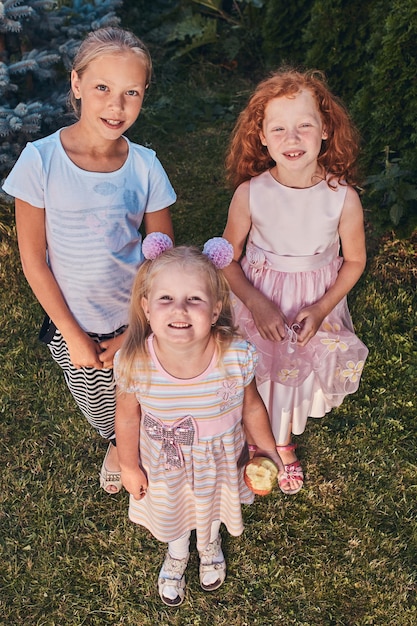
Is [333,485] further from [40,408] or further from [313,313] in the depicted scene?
[40,408]

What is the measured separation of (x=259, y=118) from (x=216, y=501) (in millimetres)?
1528

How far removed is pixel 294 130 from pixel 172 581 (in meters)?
1.88

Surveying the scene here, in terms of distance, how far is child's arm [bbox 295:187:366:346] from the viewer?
2.51 m

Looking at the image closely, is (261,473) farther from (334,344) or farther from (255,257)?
(255,257)

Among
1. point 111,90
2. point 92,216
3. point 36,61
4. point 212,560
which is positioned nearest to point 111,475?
point 212,560

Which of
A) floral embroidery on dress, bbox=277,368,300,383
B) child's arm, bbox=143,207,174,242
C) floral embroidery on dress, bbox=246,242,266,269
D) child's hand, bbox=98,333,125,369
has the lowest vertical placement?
floral embroidery on dress, bbox=277,368,300,383

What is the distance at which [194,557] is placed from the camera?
2752 millimetres

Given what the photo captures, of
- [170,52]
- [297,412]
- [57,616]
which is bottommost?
[57,616]

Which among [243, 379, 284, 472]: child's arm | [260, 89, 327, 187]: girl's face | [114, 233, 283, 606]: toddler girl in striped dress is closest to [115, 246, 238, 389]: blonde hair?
[114, 233, 283, 606]: toddler girl in striped dress

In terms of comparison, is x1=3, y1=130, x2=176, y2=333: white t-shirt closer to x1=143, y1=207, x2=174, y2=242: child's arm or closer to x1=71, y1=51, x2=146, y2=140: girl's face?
x1=143, y1=207, x2=174, y2=242: child's arm

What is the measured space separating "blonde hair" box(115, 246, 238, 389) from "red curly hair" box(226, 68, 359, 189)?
744 millimetres

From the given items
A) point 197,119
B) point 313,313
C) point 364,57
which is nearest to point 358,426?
point 313,313

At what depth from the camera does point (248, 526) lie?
2873 millimetres

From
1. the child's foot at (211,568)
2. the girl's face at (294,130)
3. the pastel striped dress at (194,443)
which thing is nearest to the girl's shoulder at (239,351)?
the pastel striped dress at (194,443)
